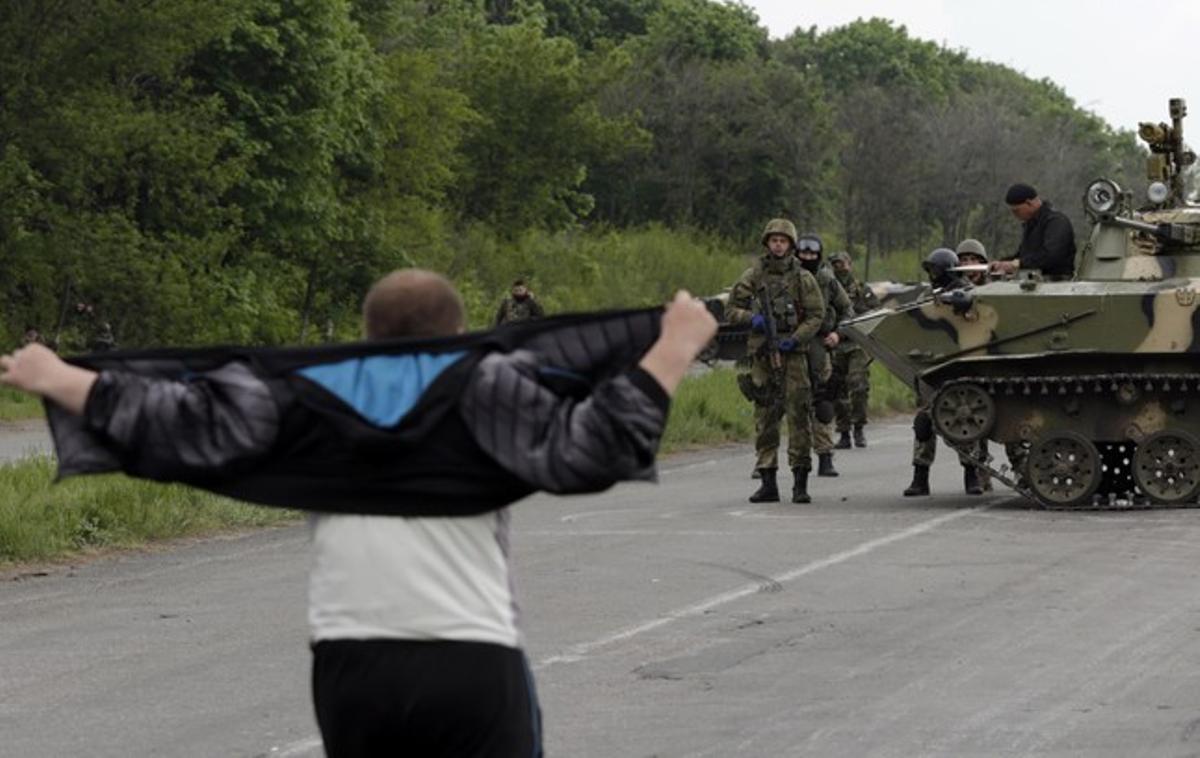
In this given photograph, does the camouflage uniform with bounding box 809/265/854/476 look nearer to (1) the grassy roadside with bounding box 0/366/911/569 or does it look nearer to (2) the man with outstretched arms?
Answer: (1) the grassy roadside with bounding box 0/366/911/569

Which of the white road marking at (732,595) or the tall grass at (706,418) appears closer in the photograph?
the white road marking at (732,595)

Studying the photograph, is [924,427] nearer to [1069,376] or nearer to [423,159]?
[1069,376]

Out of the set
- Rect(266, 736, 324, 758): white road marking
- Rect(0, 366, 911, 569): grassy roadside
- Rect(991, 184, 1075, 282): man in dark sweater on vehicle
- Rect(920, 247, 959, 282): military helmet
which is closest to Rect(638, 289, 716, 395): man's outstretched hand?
Rect(266, 736, 324, 758): white road marking

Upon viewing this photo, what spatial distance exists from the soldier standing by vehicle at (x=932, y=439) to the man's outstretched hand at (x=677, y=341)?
14227 mm

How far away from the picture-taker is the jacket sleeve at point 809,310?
1912 centimetres

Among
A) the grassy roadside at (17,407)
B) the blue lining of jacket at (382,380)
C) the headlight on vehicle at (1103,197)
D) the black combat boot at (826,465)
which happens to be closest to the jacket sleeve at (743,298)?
the headlight on vehicle at (1103,197)

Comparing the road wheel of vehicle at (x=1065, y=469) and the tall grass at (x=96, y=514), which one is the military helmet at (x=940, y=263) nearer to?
the road wheel of vehicle at (x=1065, y=469)

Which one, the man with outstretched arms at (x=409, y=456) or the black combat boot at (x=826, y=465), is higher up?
the man with outstretched arms at (x=409, y=456)

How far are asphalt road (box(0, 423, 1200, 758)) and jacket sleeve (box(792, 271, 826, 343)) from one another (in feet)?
4.53

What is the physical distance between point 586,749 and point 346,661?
160 inches

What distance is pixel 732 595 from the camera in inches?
533

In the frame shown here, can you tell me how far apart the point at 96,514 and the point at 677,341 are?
1236cm

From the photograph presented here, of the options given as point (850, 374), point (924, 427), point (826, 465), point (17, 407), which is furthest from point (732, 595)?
point (17, 407)

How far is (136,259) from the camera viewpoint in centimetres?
3806
